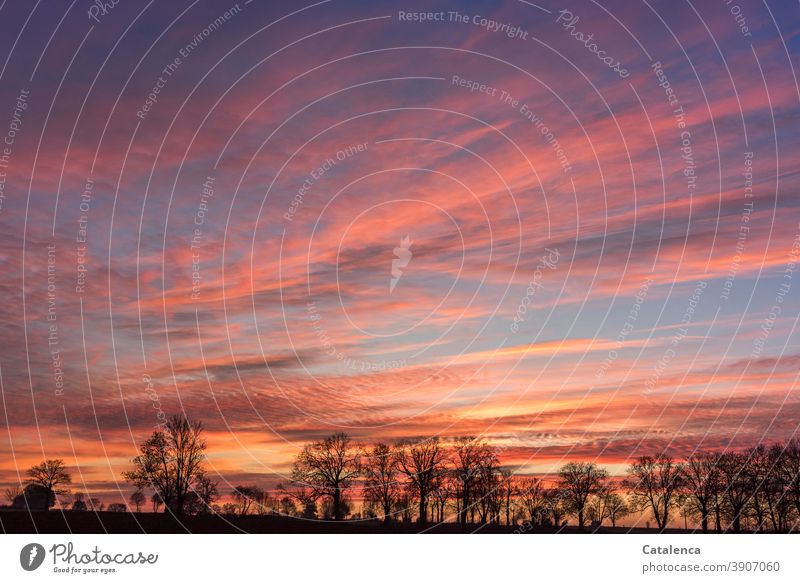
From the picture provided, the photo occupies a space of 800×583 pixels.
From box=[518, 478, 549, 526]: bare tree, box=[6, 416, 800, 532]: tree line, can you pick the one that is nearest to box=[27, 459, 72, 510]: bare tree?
box=[6, 416, 800, 532]: tree line

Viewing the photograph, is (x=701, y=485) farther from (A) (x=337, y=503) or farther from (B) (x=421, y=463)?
(A) (x=337, y=503)

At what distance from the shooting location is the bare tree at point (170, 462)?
78750 mm

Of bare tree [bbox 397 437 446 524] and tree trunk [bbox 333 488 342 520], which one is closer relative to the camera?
tree trunk [bbox 333 488 342 520]

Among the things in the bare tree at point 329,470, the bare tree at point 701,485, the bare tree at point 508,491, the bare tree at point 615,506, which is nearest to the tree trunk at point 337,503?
the bare tree at point 329,470

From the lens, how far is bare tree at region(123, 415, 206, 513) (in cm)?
7875

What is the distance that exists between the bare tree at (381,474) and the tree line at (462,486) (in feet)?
0.36

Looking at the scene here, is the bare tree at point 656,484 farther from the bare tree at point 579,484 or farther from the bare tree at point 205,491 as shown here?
the bare tree at point 205,491

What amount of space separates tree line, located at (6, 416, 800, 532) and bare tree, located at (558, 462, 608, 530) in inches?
5.9

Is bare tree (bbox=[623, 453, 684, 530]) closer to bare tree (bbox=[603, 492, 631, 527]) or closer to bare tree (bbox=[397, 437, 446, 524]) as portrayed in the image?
bare tree (bbox=[603, 492, 631, 527])

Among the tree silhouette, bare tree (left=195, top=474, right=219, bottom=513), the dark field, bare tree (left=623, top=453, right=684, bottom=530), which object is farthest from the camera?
the tree silhouette

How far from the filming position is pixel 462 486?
9862 centimetres

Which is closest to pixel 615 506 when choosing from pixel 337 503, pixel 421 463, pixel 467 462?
pixel 467 462
